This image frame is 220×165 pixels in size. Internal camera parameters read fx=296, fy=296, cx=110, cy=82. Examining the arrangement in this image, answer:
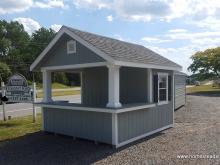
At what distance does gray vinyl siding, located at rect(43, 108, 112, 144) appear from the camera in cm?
934

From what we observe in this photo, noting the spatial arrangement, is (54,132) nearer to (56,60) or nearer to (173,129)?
(56,60)

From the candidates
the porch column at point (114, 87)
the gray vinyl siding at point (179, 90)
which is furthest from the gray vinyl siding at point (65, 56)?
the gray vinyl siding at point (179, 90)

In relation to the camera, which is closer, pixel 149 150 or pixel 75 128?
pixel 149 150

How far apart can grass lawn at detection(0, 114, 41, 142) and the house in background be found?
88 cm

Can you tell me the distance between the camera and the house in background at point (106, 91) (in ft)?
29.9

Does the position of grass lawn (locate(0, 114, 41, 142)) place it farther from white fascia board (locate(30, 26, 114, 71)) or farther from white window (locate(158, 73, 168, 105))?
white window (locate(158, 73, 168, 105))

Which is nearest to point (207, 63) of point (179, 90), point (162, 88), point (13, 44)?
point (179, 90)

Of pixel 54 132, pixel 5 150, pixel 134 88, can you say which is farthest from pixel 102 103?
pixel 5 150

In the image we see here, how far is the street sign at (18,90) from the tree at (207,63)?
3404cm

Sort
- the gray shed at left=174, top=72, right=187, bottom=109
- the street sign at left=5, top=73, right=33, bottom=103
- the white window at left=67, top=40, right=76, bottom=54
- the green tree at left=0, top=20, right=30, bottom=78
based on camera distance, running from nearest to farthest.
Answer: the white window at left=67, top=40, right=76, bottom=54 < the street sign at left=5, top=73, right=33, bottom=103 < the gray shed at left=174, top=72, right=187, bottom=109 < the green tree at left=0, top=20, right=30, bottom=78

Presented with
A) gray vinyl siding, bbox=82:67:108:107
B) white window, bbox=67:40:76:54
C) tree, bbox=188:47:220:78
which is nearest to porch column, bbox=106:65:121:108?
white window, bbox=67:40:76:54

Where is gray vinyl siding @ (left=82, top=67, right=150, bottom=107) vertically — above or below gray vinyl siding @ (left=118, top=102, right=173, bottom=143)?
above

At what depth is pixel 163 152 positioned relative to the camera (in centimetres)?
845

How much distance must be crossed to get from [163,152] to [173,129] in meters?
3.76
